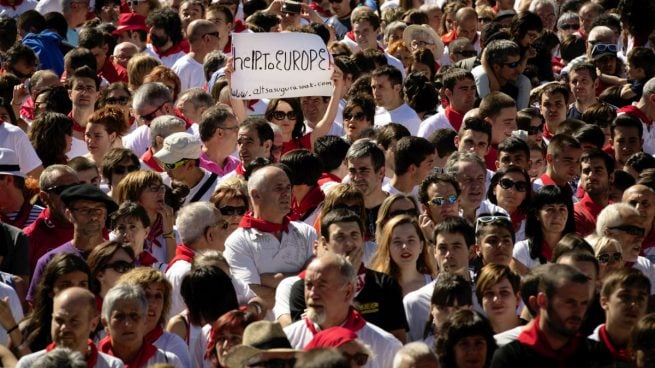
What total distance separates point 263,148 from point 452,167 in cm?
132

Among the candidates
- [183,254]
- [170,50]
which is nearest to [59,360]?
[183,254]

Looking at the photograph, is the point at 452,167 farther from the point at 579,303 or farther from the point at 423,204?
the point at 579,303

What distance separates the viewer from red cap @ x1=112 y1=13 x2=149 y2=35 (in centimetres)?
1725

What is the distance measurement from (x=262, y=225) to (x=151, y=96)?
3307 millimetres

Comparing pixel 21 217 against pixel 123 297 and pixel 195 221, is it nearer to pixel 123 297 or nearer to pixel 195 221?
pixel 195 221

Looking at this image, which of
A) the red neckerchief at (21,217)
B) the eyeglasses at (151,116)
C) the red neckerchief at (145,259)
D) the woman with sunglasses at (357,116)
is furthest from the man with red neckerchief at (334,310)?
the eyeglasses at (151,116)

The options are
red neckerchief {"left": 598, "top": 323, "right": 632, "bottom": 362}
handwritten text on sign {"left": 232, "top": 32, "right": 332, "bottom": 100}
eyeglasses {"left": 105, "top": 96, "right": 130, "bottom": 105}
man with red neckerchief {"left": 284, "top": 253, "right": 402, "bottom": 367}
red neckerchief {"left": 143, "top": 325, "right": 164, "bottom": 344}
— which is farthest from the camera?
eyeglasses {"left": 105, "top": 96, "right": 130, "bottom": 105}

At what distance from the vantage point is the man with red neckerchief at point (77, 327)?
8.29 meters

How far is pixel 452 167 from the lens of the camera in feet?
37.9

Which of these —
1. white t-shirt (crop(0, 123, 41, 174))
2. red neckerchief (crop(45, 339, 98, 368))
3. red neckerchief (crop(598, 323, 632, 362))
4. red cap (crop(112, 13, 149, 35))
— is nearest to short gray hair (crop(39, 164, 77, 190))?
white t-shirt (crop(0, 123, 41, 174))

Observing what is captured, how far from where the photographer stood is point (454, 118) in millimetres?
13938

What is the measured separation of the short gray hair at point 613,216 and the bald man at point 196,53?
559 cm

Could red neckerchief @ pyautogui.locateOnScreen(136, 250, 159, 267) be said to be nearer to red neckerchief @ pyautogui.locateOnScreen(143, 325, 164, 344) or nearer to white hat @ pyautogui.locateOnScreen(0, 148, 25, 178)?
white hat @ pyautogui.locateOnScreen(0, 148, 25, 178)

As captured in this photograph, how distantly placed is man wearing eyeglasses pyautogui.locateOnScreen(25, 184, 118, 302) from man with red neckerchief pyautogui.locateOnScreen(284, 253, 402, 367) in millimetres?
1882
